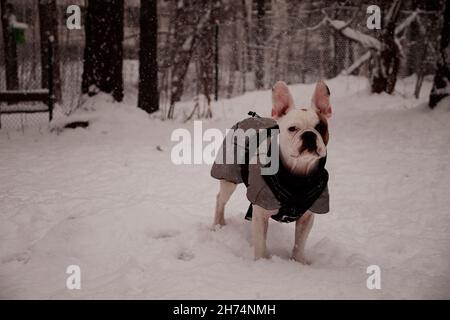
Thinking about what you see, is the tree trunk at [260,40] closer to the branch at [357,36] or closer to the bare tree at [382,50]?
the branch at [357,36]

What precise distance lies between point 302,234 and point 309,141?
34.3 inches

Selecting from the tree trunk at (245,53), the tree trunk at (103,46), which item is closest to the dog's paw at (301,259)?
the tree trunk at (103,46)

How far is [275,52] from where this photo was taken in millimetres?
17172

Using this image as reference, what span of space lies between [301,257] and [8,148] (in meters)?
5.70

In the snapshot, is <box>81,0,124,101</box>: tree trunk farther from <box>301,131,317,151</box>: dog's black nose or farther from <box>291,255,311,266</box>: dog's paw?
<box>301,131,317,151</box>: dog's black nose

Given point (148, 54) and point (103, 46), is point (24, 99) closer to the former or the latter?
point (103, 46)

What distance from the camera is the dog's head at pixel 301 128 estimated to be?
241 centimetres

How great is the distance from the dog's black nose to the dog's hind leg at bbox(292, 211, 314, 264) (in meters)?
0.67

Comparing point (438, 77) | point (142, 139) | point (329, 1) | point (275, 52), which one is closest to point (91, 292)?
point (142, 139)

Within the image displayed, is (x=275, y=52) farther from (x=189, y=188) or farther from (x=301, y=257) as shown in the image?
(x=301, y=257)

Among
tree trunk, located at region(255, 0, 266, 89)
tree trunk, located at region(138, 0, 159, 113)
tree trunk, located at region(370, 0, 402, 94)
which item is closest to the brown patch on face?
tree trunk, located at region(138, 0, 159, 113)

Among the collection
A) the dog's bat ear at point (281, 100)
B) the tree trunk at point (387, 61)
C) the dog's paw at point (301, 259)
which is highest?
the tree trunk at point (387, 61)

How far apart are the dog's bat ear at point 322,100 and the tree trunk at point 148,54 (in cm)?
654

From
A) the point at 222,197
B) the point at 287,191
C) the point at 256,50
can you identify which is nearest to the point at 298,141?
the point at 287,191
